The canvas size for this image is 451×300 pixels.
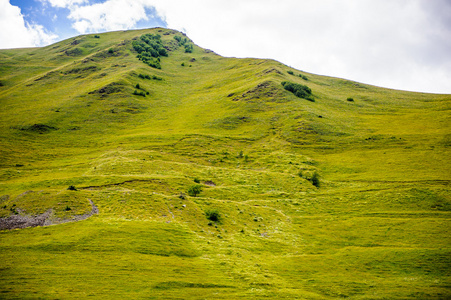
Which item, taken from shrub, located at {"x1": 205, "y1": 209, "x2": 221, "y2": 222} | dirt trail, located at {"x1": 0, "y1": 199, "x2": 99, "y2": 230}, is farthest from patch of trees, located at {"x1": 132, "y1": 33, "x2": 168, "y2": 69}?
dirt trail, located at {"x1": 0, "y1": 199, "x2": 99, "y2": 230}

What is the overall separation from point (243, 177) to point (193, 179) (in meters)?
10.8

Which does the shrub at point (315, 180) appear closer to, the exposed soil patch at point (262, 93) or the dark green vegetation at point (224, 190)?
the dark green vegetation at point (224, 190)

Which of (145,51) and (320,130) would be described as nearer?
(320,130)

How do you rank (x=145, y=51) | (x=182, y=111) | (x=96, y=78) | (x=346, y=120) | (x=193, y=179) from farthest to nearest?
(x=145, y=51), (x=96, y=78), (x=182, y=111), (x=346, y=120), (x=193, y=179)

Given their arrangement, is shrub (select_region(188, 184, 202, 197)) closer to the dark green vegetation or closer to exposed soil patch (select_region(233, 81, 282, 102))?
the dark green vegetation

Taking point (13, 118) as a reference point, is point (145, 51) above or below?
above

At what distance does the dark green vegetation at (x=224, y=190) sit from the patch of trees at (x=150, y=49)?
107 ft

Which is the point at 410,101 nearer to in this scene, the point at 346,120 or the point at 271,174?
the point at 346,120

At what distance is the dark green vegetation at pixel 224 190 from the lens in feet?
69.3

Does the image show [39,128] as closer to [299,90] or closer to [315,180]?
[315,180]

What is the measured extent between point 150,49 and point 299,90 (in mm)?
109208

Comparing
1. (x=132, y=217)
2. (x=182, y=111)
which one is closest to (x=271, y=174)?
(x=132, y=217)

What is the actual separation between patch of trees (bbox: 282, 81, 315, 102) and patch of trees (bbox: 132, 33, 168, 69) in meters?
78.2

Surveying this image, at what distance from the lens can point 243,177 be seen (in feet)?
169
